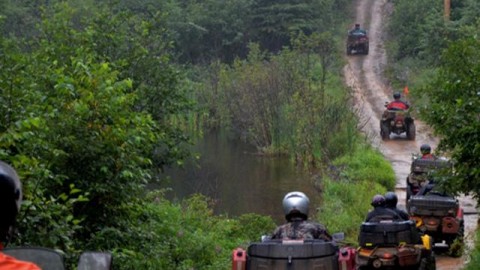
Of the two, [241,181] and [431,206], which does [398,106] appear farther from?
[431,206]

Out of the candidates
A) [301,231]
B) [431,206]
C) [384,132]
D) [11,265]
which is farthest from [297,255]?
[384,132]

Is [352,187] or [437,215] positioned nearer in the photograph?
[437,215]

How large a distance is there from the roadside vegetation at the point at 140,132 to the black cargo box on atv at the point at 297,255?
1923 mm

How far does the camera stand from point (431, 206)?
13672mm

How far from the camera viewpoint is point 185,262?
14.0 metres

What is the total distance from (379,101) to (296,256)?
3311 cm

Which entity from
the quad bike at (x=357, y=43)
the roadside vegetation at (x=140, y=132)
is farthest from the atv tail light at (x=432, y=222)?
the quad bike at (x=357, y=43)

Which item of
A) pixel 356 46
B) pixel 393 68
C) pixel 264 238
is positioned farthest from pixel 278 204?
pixel 356 46

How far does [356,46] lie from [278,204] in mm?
28695

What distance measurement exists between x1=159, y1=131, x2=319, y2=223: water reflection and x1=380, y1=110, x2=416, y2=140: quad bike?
3.04 m

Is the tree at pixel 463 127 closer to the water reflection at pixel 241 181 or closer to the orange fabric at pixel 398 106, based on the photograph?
the water reflection at pixel 241 181

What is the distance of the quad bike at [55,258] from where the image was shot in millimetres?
3018

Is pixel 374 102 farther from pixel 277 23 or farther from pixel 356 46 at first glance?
pixel 277 23

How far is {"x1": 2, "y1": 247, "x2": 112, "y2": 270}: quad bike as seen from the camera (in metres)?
3.02
